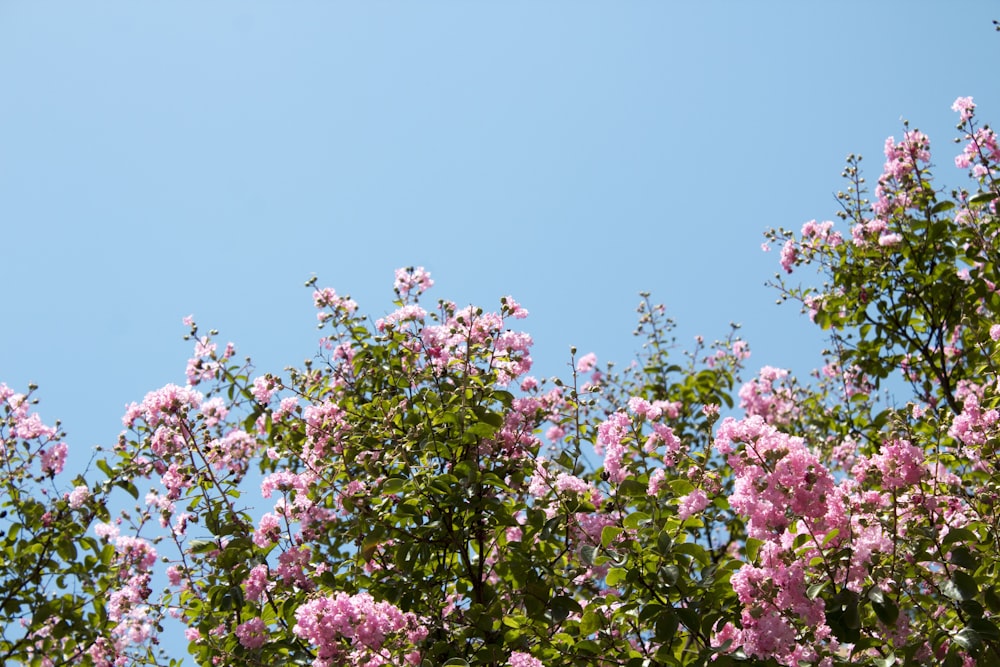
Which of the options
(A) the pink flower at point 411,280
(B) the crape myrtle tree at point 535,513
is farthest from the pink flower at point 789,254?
(A) the pink flower at point 411,280

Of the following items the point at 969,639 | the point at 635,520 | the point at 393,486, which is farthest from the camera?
the point at 393,486

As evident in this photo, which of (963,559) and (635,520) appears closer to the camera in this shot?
(963,559)

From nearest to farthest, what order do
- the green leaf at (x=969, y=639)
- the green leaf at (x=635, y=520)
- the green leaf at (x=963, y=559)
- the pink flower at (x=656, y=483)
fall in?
1. the green leaf at (x=969, y=639)
2. the green leaf at (x=963, y=559)
3. the green leaf at (x=635, y=520)
4. the pink flower at (x=656, y=483)

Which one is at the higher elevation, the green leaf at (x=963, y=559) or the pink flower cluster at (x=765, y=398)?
the pink flower cluster at (x=765, y=398)

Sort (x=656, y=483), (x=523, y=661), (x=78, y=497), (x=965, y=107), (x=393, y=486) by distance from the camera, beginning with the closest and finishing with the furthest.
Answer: (x=523, y=661)
(x=656, y=483)
(x=393, y=486)
(x=78, y=497)
(x=965, y=107)

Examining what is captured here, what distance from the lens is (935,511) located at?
10.8 feet

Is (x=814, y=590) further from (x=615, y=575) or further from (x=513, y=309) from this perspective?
(x=513, y=309)

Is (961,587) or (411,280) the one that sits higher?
(411,280)

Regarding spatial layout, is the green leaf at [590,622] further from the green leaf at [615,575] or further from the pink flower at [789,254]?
the pink flower at [789,254]

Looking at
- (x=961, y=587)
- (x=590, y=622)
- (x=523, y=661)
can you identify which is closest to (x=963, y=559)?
(x=961, y=587)

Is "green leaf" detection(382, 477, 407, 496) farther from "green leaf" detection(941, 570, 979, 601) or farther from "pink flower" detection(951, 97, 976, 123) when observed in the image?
"pink flower" detection(951, 97, 976, 123)

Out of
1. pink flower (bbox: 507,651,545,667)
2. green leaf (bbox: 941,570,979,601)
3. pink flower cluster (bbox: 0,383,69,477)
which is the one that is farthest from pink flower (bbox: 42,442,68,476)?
green leaf (bbox: 941,570,979,601)

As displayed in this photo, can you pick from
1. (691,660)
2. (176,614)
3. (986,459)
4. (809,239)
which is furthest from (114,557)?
(809,239)

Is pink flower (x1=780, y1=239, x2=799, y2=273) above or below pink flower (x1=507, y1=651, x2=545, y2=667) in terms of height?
above
